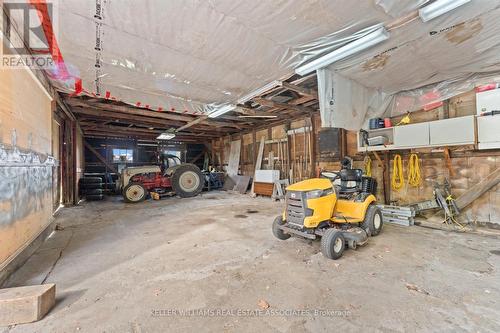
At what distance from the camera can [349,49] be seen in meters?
2.37

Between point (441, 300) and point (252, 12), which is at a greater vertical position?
point (252, 12)

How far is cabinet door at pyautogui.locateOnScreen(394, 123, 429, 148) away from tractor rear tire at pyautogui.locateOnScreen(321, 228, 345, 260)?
2299 mm

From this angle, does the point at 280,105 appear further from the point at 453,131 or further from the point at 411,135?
the point at 453,131

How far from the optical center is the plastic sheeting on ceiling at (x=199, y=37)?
1774 mm

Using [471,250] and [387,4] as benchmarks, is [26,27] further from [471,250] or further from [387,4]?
[471,250]

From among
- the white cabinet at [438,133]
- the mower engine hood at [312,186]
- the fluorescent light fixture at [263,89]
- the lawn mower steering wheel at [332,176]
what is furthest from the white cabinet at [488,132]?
the fluorescent light fixture at [263,89]

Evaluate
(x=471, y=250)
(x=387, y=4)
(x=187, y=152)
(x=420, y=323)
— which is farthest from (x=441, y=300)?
(x=187, y=152)

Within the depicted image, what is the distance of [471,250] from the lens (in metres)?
2.45

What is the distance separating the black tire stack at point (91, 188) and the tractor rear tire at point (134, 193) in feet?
3.47

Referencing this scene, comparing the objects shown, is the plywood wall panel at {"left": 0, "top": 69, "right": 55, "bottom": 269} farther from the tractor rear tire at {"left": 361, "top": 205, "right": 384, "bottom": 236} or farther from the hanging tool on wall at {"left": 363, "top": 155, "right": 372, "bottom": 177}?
the hanging tool on wall at {"left": 363, "top": 155, "right": 372, "bottom": 177}

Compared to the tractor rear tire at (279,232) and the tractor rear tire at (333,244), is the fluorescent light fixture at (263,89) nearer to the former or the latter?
the tractor rear tire at (279,232)

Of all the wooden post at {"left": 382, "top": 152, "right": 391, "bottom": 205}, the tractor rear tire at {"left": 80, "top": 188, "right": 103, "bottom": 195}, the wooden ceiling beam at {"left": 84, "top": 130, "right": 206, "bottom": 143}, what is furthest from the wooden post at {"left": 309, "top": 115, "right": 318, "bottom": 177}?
the tractor rear tire at {"left": 80, "top": 188, "right": 103, "bottom": 195}

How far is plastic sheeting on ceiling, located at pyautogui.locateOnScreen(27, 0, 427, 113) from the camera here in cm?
177

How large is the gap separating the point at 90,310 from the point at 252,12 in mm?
2591
